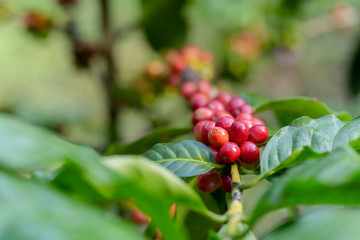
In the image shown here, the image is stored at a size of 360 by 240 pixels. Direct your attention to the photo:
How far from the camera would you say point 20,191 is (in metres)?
0.29

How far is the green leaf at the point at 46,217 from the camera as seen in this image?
10.3 inches

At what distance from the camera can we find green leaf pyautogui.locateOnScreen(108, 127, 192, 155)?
68cm

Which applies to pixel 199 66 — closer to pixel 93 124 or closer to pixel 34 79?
pixel 93 124

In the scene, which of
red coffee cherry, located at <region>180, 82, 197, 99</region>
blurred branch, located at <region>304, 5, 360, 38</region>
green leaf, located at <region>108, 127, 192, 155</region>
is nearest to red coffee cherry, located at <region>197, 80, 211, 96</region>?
red coffee cherry, located at <region>180, 82, 197, 99</region>

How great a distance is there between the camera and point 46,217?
271 millimetres

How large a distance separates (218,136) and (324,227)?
233 millimetres

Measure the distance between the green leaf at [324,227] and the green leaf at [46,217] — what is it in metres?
0.11

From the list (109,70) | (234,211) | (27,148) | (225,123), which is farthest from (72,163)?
(109,70)

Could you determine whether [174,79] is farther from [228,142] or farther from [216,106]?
[228,142]

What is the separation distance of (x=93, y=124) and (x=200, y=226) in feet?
4.70

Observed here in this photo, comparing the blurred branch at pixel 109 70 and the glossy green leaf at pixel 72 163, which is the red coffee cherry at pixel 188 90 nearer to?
the blurred branch at pixel 109 70

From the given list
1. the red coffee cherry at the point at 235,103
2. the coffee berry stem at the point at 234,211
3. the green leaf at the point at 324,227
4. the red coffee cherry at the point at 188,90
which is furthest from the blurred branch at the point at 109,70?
the green leaf at the point at 324,227

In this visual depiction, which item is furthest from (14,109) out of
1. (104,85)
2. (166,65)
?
(166,65)

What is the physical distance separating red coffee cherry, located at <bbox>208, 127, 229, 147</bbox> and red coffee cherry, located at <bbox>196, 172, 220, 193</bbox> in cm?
4
